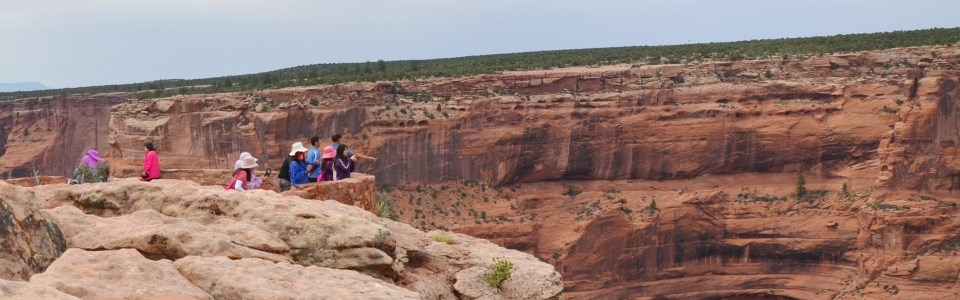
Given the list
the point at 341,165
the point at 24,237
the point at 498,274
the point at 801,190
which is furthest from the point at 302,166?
the point at 801,190

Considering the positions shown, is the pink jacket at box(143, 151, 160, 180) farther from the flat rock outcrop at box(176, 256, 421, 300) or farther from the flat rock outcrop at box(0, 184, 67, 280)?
the flat rock outcrop at box(176, 256, 421, 300)

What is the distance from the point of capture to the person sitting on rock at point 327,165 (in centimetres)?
1788

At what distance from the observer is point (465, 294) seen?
524 inches

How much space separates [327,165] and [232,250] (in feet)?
22.8

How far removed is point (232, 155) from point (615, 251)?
61.5 ft

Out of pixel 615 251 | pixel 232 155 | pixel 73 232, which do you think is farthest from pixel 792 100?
pixel 73 232

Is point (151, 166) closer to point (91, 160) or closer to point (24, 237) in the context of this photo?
point (91, 160)

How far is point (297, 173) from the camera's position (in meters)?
17.5

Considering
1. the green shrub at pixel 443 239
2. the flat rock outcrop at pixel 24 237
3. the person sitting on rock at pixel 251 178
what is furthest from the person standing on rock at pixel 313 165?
the flat rock outcrop at pixel 24 237

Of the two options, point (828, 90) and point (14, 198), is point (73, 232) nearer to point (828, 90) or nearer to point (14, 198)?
point (14, 198)

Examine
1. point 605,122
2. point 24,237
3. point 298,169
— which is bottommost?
point 605,122

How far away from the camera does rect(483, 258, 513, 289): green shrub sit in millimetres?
13391

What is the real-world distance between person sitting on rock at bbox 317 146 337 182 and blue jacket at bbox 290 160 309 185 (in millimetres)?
349

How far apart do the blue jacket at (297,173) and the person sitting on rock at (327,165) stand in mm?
349
